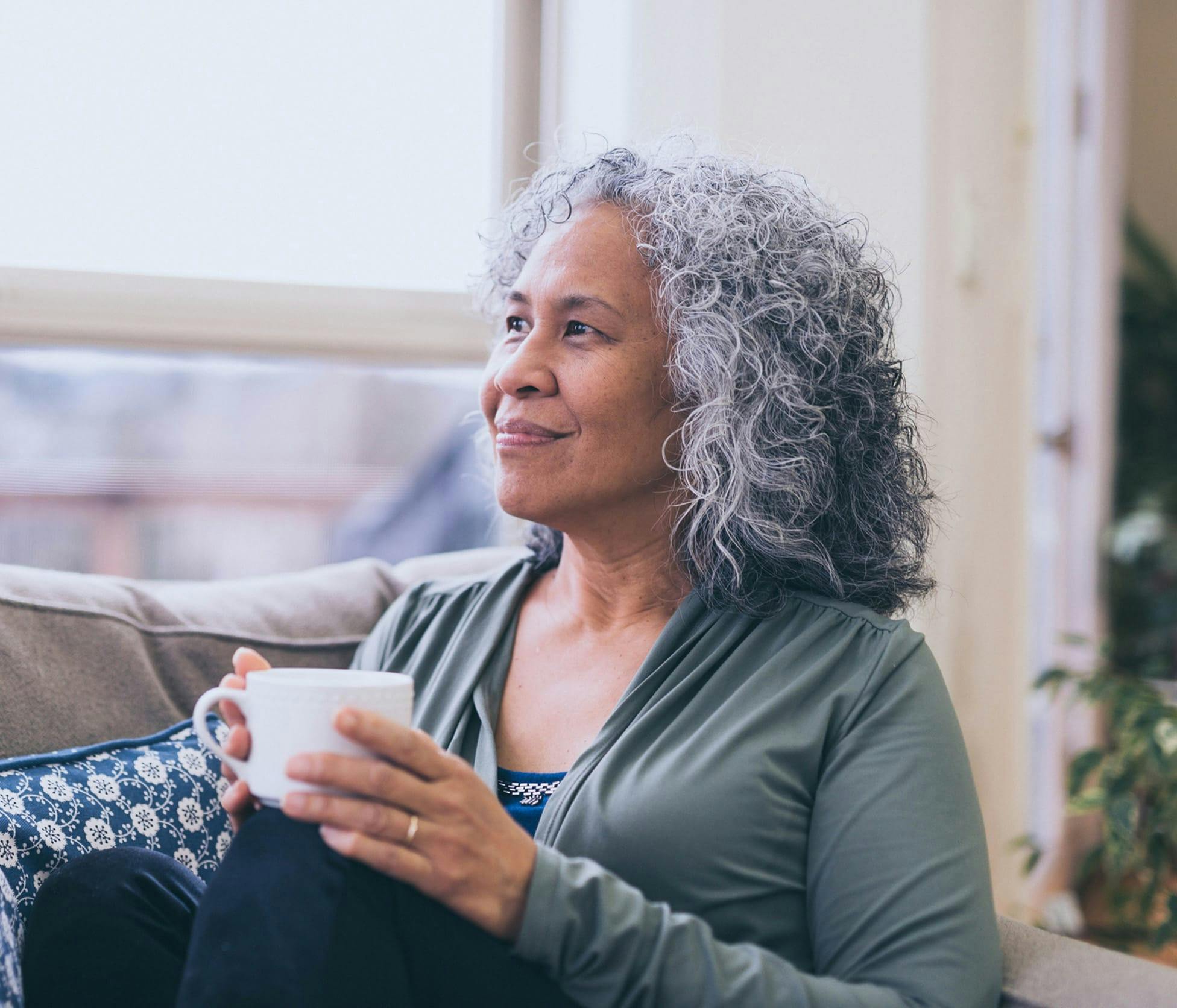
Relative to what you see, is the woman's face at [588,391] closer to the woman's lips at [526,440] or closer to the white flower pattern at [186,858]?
the woman's lips at [526,440]

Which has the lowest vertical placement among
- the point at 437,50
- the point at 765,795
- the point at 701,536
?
the point at 765,795

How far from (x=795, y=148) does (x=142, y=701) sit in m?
1.48

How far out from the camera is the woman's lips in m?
1.25

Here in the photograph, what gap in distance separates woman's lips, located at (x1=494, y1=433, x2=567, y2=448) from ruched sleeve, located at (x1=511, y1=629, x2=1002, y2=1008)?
1.38 feet

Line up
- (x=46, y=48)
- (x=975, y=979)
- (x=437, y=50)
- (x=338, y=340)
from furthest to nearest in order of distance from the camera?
(x=437, y=50)
(x=338, y=340)
(x=46, y=48)
(x=975, y=979)

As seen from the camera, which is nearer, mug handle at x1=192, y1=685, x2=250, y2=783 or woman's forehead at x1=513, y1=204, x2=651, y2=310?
mug handle at x1=192, y1=685, x2=250, y2=783

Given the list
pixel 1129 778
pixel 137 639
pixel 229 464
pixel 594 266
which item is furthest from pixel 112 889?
pixel 1129 778

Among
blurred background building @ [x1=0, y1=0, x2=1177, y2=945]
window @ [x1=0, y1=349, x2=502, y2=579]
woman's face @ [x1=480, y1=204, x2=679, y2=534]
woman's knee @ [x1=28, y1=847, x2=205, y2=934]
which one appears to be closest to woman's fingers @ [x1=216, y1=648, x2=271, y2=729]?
woman's knee @ [x1=28, y1=847, x2=205, y2=934]

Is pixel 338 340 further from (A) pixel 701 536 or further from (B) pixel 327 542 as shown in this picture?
(A) pixel 701 536

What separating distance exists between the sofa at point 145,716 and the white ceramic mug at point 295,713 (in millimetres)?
241

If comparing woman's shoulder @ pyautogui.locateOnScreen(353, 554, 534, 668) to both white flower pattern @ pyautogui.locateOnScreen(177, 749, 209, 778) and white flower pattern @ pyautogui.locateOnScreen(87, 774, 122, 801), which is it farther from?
white flower pattern @ pyautogui.locateOnScreen(87, 774, 122, 801)

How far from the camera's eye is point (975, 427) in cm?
222

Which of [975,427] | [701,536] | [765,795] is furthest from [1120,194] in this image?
[765,795]

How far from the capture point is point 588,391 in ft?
4.10
